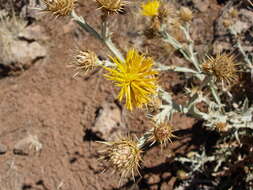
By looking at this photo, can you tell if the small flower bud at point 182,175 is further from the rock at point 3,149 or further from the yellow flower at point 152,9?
the rock at point 3,149

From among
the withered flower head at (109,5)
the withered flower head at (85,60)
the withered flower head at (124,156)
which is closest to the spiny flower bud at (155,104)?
the withered flower head at (124,156)

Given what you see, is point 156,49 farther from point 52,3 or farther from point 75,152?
point 52,3

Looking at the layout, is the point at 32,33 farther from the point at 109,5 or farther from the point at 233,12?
the point at 233,12

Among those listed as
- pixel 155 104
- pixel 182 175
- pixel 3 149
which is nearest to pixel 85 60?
pixel 155 104

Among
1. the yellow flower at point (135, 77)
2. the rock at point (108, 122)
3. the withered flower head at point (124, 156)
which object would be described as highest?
the yellow flower at point (135, 77)

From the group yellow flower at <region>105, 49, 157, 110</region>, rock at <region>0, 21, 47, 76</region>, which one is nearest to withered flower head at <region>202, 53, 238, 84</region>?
yellow flower at <region>105, 49, 157, 110</region>
